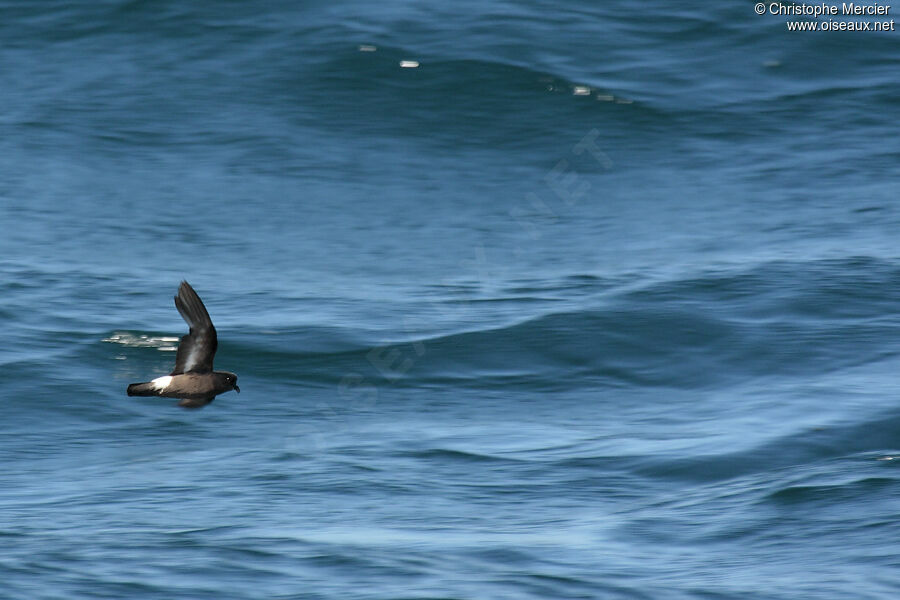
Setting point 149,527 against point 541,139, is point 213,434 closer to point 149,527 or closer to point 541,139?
point 149,527

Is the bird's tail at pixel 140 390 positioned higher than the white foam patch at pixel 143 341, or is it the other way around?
the bird's tail at pixel 140 390

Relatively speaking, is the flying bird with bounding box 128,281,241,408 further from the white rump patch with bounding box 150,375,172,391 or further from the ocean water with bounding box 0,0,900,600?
the ocean water with bounding box 0,0,900,600

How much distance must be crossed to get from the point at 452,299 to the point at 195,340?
8545 mm

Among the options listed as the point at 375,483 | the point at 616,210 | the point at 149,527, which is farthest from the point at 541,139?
the point at 149,527

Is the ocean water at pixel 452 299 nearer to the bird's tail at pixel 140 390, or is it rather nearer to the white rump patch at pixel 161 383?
the white rump patch at pixel 161 383

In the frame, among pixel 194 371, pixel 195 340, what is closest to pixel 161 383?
pixel 194 371

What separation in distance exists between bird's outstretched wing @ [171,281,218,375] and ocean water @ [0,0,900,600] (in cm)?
263

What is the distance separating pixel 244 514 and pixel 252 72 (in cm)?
1074

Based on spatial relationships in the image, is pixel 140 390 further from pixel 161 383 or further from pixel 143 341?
pixel 143 341

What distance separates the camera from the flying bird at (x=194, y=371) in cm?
743

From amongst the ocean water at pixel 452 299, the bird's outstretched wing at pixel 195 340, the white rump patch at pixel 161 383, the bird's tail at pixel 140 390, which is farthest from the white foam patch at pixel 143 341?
the bird's tail at pixel 140 390

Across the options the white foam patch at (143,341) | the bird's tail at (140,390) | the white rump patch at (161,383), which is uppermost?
the bird's tail at (140,390)

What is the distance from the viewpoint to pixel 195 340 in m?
7.81

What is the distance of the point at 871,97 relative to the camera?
2014cm
